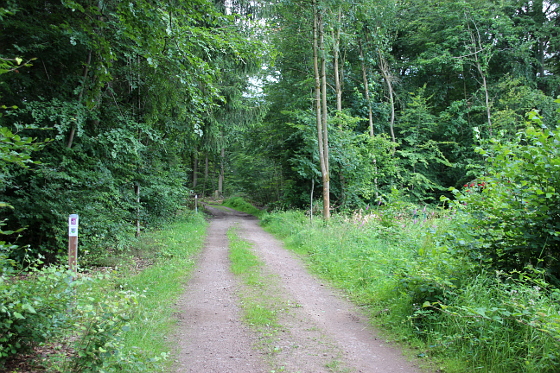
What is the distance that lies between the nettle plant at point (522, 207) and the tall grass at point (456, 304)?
23 centimetres

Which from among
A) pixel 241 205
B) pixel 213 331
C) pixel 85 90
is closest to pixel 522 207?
pixel 213 331

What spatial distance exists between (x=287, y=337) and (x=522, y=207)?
133 inches

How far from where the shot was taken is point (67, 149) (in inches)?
266

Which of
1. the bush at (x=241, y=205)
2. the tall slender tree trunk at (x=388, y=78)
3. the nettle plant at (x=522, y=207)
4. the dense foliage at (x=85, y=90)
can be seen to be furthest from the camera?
the bush at (x=241, y=205)

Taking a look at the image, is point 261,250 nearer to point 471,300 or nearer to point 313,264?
point 313,264

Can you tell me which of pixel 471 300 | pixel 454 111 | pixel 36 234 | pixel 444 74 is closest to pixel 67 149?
pixel 36 234

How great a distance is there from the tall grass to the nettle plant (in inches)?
9.0

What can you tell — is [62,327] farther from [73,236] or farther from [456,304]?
[456,304]

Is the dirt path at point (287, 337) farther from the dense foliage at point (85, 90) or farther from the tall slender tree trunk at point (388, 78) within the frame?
the tall slender tree trunk at point (388, 78)

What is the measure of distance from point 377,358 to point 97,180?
6.04 m

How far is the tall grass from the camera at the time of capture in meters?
3.32

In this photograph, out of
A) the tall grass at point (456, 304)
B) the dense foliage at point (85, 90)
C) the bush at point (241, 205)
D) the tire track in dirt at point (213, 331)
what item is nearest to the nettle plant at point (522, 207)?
the tall grass at point (456, 304)

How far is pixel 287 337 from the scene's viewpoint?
4430 mm

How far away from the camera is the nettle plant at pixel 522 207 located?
398cm
